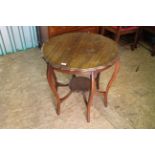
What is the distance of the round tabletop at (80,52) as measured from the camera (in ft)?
4.49

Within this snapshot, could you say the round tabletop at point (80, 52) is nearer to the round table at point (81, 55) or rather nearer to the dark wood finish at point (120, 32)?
the round table at point (81, 55)

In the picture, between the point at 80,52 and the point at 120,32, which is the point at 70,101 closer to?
the point at 80,52

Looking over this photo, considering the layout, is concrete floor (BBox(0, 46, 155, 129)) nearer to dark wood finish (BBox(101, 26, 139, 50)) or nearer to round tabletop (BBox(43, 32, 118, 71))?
dark wood finish (BBox(101, 26, 139, 50))

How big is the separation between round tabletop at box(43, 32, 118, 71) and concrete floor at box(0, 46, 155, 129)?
65 centimetres

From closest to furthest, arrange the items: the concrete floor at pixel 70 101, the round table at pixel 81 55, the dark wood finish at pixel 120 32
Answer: the round table at pixel 81 55
the concrete floor at pixel 70 101
the dark wood finish at pixel 120 32

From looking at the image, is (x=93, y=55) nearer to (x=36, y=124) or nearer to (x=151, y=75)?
(x=36, y=124)

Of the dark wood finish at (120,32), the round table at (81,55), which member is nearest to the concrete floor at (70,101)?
the round table at (81,55)

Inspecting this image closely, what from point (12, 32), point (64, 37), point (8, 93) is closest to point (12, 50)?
point (12, 32)

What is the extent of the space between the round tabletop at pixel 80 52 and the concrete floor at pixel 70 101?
25.6 inches

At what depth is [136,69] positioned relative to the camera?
248cm

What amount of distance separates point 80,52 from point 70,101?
2.22ft

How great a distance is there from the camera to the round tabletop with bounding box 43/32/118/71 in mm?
1368

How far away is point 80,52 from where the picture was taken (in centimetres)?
150

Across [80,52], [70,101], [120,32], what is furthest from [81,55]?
[120,32]
